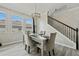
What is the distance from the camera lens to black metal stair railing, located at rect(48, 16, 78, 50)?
2584 mm

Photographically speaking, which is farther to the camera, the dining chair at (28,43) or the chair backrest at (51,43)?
the dining chair at (28,43)

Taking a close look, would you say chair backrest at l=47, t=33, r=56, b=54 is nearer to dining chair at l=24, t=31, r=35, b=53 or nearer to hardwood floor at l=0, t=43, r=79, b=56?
hardwood floor at l=0, t=43, r=79, b=56

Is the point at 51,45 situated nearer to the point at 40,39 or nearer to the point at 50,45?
the point at 50,45

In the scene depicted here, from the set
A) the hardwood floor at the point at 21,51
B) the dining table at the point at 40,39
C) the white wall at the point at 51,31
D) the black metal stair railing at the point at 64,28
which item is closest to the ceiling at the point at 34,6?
the white wall at the point at 51,31

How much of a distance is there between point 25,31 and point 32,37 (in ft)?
0.87

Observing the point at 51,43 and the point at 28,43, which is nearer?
the point at 51,43

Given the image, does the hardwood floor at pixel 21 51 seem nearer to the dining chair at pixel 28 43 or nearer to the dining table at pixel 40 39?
the dining chair at pixel 28 43

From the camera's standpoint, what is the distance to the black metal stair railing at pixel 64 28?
2.58 metres

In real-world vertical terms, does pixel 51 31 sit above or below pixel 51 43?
above

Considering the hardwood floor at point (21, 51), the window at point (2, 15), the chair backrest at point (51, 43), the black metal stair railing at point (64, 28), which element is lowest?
the hardwood floor at point (21, 51)

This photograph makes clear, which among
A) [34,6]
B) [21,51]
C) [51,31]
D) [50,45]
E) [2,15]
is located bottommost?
[21,51]

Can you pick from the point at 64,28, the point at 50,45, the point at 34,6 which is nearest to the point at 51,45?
the point at 50,45

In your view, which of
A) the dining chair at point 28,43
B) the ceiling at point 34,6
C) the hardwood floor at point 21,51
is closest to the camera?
the hardwood floor at point 21,51

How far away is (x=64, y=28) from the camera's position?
8.66 ft
